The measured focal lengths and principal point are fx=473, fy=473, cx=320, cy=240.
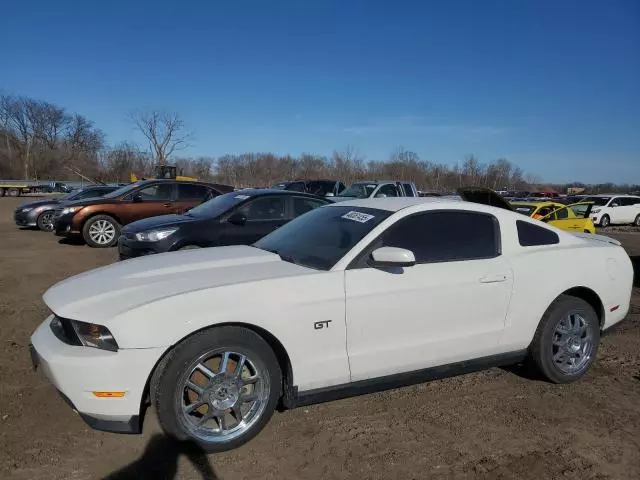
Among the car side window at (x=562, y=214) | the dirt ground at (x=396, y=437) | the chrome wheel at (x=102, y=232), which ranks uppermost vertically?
the car side window at (x=562, y=214)

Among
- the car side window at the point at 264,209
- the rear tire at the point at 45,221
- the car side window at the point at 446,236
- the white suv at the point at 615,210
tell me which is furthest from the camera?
the white suv at the point at 615,210

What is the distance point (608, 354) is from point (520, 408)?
1.85 metres

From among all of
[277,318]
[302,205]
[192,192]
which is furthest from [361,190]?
[277,318]

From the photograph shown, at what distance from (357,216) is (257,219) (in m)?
4.00

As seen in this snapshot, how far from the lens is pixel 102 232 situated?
11391mm

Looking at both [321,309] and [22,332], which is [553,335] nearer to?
[321,309]

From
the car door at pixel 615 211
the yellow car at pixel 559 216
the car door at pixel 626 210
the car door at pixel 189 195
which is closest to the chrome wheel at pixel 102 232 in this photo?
the car door at pixel 189 195

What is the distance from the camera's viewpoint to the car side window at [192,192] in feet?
37.1

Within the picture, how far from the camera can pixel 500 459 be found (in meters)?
2.97

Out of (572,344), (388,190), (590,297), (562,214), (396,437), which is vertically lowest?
(396,437)

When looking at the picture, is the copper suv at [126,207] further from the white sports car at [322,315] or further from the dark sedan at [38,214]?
the white sports car at [322,315]

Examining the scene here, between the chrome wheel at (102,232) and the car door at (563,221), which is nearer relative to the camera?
the chrome wheel at (102,232)

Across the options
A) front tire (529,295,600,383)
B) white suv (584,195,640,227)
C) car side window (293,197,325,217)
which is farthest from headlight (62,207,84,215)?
white suv (584,195,640,227)

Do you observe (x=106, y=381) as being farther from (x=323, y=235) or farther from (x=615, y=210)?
(x=615, y=210)
